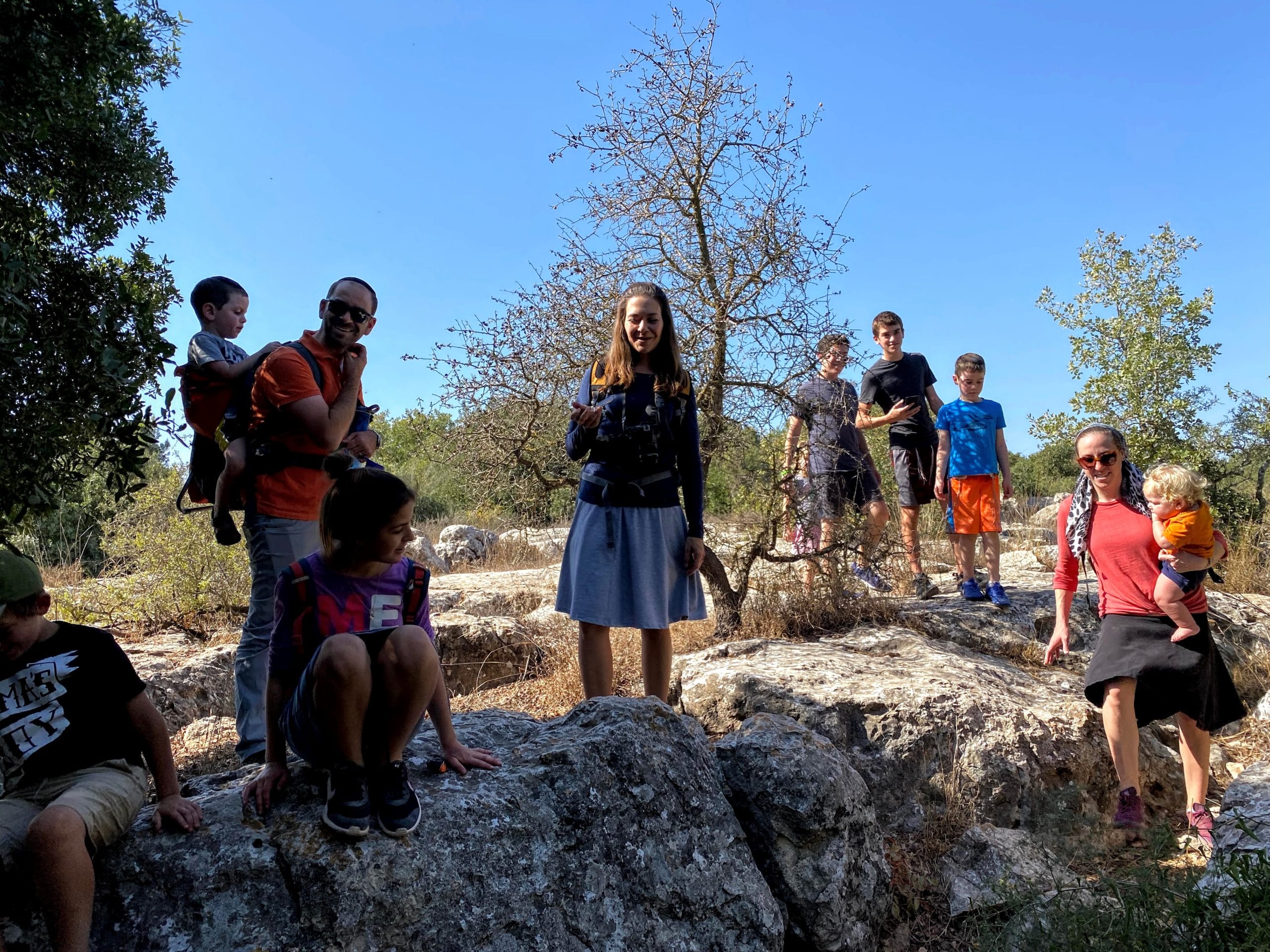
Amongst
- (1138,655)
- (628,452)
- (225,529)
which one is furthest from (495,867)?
(1138,655)

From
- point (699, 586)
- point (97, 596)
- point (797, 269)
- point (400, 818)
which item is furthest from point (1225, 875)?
point (97, 596)

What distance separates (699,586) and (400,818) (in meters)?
2.27

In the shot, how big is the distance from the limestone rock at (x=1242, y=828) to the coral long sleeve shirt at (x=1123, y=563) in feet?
2.54

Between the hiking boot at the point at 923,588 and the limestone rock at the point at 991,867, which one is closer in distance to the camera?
the limestone rock at the point at 991,867

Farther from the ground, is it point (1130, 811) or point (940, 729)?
point (940, 729)

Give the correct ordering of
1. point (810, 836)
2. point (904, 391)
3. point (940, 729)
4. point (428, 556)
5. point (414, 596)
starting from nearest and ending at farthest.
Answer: point (414, 596)
point (810, 836)
point (940, 729)
point (904, 391)
point (428, 556)

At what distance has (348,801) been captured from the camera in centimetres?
229

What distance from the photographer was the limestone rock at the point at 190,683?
5816 mm

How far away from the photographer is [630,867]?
8.53 feet

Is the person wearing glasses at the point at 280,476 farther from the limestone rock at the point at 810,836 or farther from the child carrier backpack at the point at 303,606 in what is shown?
the limestone rock at the point at 810,836

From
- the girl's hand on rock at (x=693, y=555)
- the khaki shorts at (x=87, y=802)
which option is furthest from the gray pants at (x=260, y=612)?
the girl's hand on rock at (x=693, y=555)

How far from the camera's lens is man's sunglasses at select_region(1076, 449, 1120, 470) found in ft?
13.6

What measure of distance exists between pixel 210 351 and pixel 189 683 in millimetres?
3323

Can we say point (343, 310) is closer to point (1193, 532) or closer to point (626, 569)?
point (626, 569)
